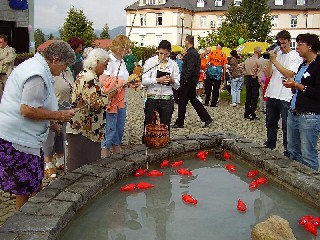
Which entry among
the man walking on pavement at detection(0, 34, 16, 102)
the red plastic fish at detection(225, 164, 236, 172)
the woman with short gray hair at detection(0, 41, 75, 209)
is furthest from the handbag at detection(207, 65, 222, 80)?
the woman with short gray hair at detection(0, 41, 75, 209)

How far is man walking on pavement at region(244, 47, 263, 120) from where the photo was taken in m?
11.9

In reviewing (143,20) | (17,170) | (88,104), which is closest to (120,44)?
(88,104)

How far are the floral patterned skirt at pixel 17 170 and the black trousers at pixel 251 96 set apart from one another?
8.58 metres

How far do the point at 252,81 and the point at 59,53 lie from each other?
881 cm

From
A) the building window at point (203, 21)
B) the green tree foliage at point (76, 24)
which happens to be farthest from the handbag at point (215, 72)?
the building window at point (203, 21)

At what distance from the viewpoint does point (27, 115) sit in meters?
3.87

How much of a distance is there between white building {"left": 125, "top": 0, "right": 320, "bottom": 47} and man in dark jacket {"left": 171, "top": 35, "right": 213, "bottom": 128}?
55892 mm

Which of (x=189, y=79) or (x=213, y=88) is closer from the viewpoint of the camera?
(x=189, y=79)

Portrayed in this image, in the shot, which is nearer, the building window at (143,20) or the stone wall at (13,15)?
the stone wall at (13,15)

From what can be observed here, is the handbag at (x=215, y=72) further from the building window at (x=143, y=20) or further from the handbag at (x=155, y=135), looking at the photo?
the building window at (x=143, y=20)

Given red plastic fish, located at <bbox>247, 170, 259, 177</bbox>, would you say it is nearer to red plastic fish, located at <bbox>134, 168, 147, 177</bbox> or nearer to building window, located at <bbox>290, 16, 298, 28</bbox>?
red plastic fish, located at <bbox>134, 168, 147, 177</bbox>

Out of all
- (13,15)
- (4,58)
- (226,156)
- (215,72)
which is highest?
(13,15)

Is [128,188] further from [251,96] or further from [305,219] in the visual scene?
[251,96]

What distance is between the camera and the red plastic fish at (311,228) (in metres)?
4.12
